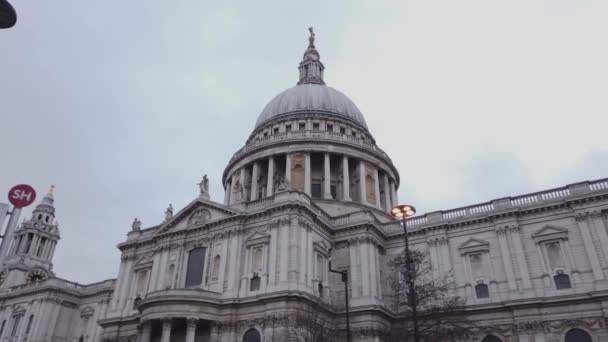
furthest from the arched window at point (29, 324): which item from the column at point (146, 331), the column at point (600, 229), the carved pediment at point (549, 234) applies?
the column at point (600, 229)

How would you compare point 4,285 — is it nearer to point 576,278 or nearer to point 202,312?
point 202,312

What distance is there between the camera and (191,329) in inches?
1267

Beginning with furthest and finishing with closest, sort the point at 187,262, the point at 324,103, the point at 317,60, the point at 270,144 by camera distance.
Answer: the point at 317,60 < the point at 324,103 < the point at 270,144 < the point at 187,262

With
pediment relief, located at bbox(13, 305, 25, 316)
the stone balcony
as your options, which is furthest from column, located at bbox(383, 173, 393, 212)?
pediment relief, located at bbox(13, 305, 25, 316)

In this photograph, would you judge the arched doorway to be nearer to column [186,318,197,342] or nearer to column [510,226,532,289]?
column [510,226,532,289]

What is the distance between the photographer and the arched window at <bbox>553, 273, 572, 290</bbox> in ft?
109

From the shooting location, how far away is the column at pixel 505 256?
34.8 m

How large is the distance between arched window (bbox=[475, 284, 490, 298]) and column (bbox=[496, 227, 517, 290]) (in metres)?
1.80

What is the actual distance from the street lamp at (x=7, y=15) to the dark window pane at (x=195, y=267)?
100 ft

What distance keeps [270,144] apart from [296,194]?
1692 cm

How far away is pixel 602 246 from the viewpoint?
32.9m

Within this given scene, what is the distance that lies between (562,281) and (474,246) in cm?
655

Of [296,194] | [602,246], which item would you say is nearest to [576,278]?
[602,246]

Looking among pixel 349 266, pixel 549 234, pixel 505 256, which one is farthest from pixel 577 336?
pixel 349 266
